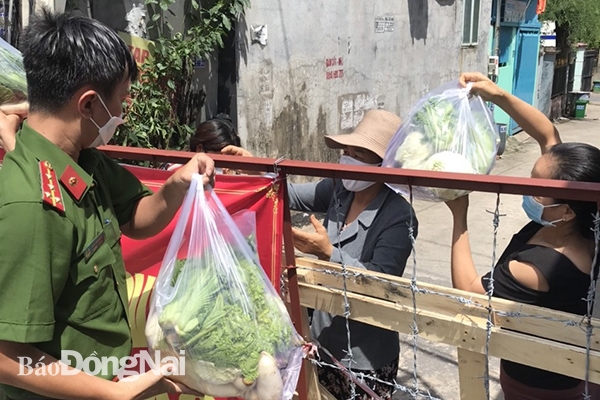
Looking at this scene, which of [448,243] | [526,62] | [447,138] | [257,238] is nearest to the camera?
[257,238]

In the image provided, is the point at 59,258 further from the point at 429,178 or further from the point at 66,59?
the point at 429,178

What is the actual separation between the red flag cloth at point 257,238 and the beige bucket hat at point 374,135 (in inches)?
18.8

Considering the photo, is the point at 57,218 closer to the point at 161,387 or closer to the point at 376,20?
the point at 161,387

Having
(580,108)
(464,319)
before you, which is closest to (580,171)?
(464,319)

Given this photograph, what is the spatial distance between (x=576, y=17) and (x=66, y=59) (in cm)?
1412

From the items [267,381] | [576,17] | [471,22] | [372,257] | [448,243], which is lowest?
[448,243]

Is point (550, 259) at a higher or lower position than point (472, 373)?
higher

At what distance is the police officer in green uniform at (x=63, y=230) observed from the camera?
1108 millimetres

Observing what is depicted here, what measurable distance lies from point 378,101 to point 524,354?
21.6 feet

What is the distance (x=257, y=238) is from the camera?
1.88 m

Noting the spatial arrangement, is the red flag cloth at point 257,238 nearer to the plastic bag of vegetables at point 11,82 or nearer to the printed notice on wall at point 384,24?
the plastic bag of vegetables at point 11,82

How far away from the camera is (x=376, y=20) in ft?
24.8

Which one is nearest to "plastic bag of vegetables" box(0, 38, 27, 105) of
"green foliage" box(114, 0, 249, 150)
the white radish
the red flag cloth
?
the red flag cloth

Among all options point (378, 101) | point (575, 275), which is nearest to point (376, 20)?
point (378, 101)
